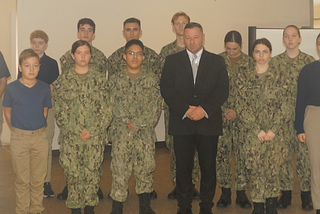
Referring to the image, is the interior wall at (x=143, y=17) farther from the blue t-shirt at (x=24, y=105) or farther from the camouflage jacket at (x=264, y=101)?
the camouflage jacket at (x=264, y=101)

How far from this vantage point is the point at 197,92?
343 cm

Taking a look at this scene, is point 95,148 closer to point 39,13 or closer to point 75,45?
point 75,45

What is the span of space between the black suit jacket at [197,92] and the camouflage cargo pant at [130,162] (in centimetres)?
31

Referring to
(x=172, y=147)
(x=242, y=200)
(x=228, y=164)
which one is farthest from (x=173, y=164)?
(x=242, y=200)

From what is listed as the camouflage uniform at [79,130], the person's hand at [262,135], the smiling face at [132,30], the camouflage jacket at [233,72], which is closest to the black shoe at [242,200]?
the person's hand at [262,135]

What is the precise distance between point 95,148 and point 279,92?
5.87ft

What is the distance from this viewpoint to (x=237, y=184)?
3865 millimetres

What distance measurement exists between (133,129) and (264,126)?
1.23m

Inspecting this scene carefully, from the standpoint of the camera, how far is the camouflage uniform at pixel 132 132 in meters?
3.51

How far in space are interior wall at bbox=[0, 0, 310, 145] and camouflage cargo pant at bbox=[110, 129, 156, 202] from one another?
11.2 ft

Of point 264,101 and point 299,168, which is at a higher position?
point 264,101

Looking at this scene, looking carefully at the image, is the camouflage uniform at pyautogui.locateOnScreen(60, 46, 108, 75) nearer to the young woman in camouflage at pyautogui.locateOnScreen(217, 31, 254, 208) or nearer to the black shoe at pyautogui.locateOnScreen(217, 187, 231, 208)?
the young woman in camouflage at pyautogui.locateOnScreen(217, 31, 254, 208)

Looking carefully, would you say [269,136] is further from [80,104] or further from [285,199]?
[80,104]

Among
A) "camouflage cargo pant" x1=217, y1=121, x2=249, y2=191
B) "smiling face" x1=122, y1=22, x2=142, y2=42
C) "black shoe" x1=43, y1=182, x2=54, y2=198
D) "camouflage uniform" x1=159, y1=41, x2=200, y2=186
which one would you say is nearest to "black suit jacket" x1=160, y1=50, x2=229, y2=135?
"camouflage cargo pant" x1=217, y1=121, x2=249, y2=191
